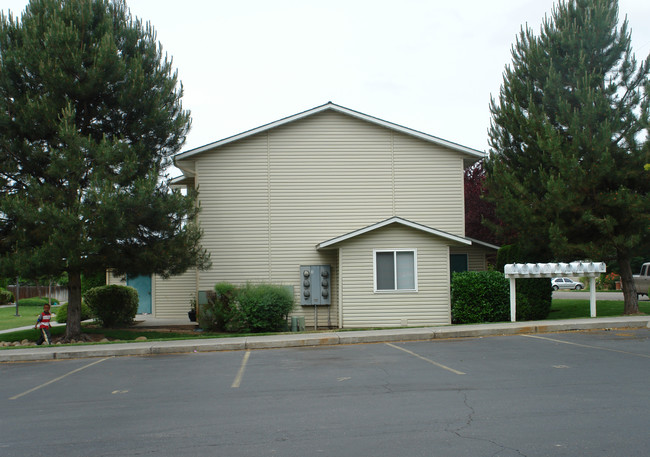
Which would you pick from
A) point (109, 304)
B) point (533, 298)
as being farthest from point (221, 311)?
point (533, 298)

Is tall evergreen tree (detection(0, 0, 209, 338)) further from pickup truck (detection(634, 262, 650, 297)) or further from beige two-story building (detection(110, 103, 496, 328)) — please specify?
pickup truck (detection(634, 262, 650, 297))

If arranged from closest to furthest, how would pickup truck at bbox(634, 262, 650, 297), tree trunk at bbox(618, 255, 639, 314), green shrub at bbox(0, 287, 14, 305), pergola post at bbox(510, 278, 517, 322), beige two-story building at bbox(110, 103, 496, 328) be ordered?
1. pergola post at bbox(510, 278, 517, 322)
2. tree trunk at bbox(618, 255, 639, 314)
3. beige two-story building at bbox(110, 103, 496, 328)
4. pickup truck at bbox(634, 262, 650, 297)
5. green shrub at bbox(0, 287, 14, 305)

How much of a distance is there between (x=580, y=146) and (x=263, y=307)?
11.1m

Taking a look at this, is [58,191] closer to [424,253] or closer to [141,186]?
[141,186]

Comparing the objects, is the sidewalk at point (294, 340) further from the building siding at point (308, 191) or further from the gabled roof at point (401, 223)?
the building siding at point (308, 191)

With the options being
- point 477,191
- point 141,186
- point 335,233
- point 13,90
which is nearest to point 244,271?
point 335,233

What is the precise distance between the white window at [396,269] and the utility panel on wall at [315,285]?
1.96 meters

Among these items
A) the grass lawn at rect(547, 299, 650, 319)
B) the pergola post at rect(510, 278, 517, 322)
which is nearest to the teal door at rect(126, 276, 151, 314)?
the pergola post at rect(510, 278, 517, 322)

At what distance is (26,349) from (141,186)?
16.2ft

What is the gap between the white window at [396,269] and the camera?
19.3m

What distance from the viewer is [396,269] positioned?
1931cm

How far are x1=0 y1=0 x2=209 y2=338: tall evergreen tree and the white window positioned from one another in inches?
231

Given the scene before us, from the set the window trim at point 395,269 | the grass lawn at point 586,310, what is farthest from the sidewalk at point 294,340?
the grass lawn at point 586,310

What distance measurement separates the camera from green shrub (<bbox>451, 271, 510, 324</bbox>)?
18.9m
